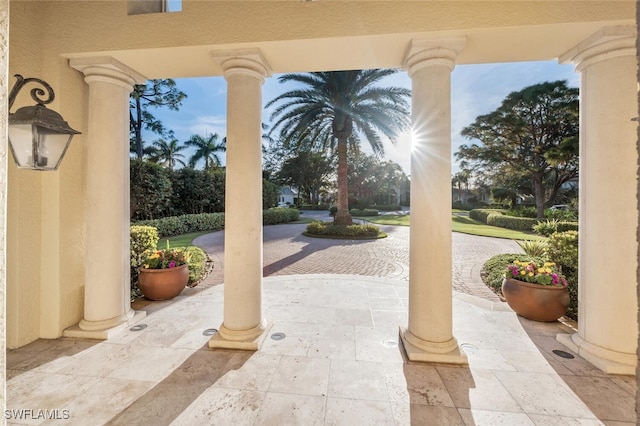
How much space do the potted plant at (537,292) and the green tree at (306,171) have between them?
117 ft

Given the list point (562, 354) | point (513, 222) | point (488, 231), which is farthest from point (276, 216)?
point (562, 354)

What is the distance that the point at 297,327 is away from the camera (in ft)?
13.0

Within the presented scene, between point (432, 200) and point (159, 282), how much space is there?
499 cm

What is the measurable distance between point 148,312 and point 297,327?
2665 mm

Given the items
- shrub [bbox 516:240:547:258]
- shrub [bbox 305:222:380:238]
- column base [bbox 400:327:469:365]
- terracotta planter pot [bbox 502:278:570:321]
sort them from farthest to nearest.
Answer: shrub [bbox 305:222:380:238] < shrub [bbox 516:240:547:258] < terracotta planter pot [bbox 502:278:570:321] < column base [bbox 400:327:469:365]

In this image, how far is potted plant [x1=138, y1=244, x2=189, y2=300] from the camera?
491 centimetres

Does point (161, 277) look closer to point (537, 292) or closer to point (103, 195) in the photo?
point (103, 195)

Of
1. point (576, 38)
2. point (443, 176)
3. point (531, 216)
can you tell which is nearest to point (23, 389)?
point (443, 176)

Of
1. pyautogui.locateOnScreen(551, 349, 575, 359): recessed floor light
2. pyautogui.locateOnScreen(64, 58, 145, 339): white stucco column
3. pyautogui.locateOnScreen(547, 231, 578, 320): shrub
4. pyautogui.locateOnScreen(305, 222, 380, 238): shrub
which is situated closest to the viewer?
pyautogui.locateOnScreen(551, 349, 575, 359): recessed floor light

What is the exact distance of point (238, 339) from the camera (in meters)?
3.44

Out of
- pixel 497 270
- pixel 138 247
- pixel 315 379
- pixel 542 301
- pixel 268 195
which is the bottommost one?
pixel 315 379

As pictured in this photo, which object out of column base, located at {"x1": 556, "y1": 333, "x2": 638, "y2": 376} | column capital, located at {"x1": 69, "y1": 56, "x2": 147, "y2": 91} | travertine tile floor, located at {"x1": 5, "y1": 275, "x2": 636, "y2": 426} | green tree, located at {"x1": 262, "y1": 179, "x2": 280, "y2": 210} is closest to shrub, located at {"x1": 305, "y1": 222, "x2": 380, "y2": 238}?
green tree, located at {"x1": 262, "y1": 179, "x2": 280, "y2": 210}

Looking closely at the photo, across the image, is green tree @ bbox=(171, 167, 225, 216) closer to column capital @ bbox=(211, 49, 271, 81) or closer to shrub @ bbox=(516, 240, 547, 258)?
column capital @ bbox=(211, 49, 271, 81)

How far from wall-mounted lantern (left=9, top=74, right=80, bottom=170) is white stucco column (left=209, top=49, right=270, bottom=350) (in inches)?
65.3
